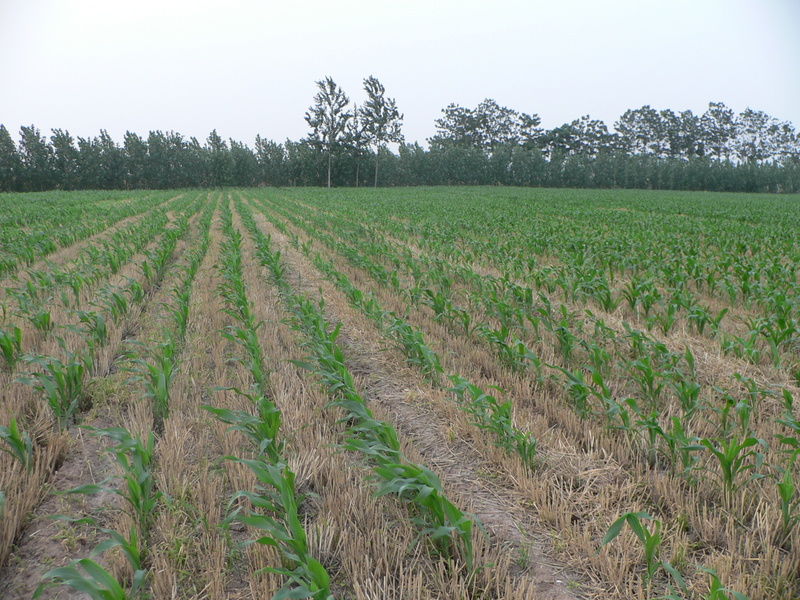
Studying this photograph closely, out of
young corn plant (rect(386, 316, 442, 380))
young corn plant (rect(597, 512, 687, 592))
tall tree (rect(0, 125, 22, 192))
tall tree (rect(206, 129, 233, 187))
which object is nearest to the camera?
young corn plant (rect(597, 512, 687, 592))

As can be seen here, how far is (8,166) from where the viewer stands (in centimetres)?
5362

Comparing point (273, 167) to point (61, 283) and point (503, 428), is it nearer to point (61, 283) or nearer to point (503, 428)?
point (61, 283)

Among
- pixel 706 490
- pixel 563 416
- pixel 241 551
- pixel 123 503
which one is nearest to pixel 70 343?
pixel 123 503

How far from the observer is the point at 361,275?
8.30 meters

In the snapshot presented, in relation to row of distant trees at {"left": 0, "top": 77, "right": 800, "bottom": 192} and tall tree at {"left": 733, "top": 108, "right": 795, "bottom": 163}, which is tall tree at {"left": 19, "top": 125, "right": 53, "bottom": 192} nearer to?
row of distant trees at {"left": 0, "top": 77, "right": 800, "bottom": 192}

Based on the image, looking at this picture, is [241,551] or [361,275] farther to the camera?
[361,275]

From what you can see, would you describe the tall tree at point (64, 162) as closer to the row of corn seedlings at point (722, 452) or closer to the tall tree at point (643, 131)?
the row of corn seedlings at point (722, 452)

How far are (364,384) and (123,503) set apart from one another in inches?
77.5

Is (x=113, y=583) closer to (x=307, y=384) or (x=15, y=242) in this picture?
(x=307, y=384)

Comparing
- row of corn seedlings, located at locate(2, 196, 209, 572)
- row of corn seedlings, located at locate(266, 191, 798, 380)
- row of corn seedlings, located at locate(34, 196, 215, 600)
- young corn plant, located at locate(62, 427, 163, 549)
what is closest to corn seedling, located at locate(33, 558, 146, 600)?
row of corn seedlings, located at locate(34, 196, 215, 600)

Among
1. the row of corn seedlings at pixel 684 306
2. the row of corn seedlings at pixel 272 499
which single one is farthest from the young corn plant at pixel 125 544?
the row of corn seedlings at pixel 684 306

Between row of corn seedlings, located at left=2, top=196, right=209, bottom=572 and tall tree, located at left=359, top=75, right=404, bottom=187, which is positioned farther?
tall tree, located at left=359, top=75, right=404, bottom=187

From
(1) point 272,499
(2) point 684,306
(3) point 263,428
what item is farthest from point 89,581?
(2) point 684,306

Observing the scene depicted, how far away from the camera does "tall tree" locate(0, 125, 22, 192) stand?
176ft
